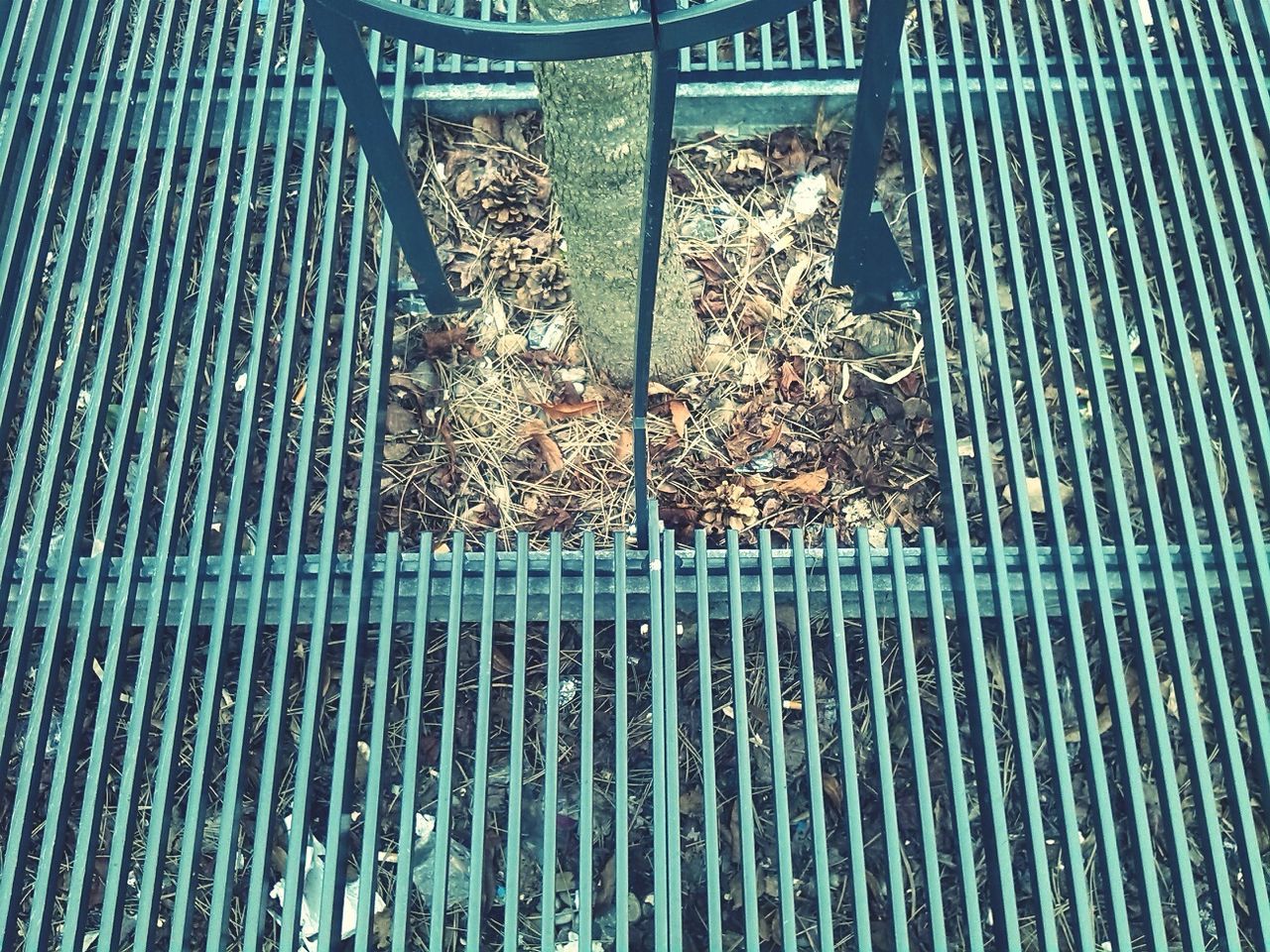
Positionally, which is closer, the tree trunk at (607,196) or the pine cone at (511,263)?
the tree trunk at (607,196)

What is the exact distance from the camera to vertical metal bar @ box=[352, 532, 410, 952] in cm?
160

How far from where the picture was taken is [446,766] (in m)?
1.69

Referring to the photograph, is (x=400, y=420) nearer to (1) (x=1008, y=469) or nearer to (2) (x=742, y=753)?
(2) (x=742, y=753)

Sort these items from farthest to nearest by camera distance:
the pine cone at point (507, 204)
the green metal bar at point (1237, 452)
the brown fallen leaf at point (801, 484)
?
the pine cone at point (507, 204), the brown fallen leaf at point (801, 484), the green metal bar at point (1237, 452)

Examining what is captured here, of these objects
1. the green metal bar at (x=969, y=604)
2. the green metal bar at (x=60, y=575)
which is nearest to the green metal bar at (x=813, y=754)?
the green metal bar at (x=969, y=604)

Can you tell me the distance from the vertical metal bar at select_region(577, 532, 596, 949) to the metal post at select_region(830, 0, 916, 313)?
84 cm

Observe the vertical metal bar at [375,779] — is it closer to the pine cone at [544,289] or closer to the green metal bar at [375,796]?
the green metal bar at [375,796]

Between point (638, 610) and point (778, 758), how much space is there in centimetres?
50

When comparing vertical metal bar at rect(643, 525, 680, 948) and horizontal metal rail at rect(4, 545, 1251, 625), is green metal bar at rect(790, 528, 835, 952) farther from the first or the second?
vertical metal bar at rect(643, 525, 680, 948)

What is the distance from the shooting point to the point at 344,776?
1679 millimetres

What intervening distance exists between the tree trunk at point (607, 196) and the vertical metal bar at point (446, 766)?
65cm

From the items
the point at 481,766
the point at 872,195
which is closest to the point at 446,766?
the point at 481,766

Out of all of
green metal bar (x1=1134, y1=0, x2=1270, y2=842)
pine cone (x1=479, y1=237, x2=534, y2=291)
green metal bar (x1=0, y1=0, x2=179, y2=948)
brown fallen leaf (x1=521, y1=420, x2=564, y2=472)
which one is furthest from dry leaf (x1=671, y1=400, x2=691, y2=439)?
green metal bar (x1=0, y1=0, x2=179, y2=948)

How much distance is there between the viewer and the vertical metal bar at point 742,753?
1.61 meters
